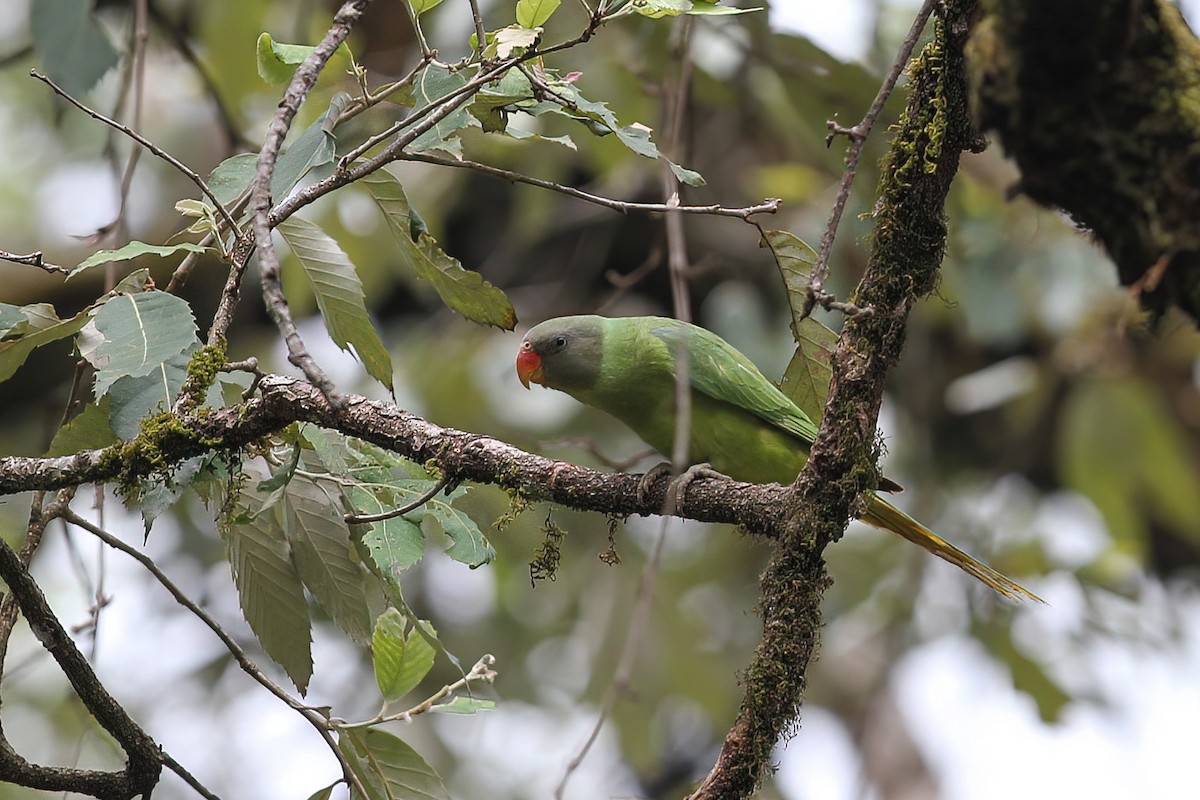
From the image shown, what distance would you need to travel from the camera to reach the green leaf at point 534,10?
1913 mm

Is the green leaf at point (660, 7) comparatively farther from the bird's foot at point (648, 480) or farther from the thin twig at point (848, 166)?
the bird's foot at point (648, 480)

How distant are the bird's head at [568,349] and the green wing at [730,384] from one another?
20 centimetres

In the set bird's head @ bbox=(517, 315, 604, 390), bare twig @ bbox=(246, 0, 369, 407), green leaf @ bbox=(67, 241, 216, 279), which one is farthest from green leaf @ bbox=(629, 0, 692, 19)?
bird's head @ bbox=(517, 315, 604, 390)

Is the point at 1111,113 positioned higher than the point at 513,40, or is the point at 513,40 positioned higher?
the point at 513,40

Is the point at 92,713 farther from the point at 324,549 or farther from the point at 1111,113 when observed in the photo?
the point at 1111,113

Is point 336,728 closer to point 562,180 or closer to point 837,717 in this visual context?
point 562,180

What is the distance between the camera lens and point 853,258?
5.99 meters

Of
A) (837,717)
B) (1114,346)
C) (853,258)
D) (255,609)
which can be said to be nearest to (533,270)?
(853,258)

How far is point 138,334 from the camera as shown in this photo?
1909 mm

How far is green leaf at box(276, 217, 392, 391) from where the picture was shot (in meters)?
2.20

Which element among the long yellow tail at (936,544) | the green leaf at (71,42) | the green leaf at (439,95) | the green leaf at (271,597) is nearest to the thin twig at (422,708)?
the green leaf at (271,597)

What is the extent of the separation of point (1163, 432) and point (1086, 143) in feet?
18.1

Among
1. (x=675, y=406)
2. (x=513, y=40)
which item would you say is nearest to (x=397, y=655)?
(x=513, y=40)

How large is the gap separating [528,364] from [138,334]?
5.96ft
